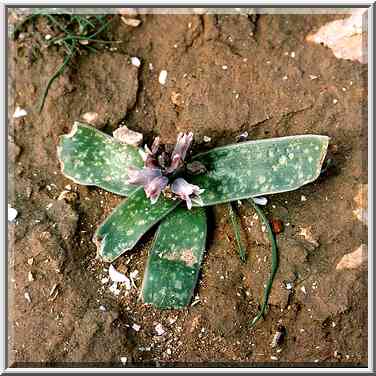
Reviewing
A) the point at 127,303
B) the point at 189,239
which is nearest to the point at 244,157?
the point at 189,239

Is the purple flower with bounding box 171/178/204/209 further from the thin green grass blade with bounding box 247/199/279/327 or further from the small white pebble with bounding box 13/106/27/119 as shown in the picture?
the small white pebble with bounding box 13/106/27/119

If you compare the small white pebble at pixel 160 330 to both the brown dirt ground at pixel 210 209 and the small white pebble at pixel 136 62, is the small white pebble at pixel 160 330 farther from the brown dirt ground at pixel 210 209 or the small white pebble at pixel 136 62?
the small white pebble at pixel 136 62

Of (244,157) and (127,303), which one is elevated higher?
(244,157)

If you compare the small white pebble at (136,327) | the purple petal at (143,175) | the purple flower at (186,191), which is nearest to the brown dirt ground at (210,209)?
the small white pebble at (136,327)

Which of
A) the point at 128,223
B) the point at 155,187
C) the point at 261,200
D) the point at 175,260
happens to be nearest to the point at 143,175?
the point at 155,187

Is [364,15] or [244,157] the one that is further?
[364,15]

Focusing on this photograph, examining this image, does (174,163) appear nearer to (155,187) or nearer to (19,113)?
(155,187)

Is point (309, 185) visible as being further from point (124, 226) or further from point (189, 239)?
point (124, 226)

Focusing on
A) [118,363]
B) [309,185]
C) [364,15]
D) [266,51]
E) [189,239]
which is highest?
[364,15]
